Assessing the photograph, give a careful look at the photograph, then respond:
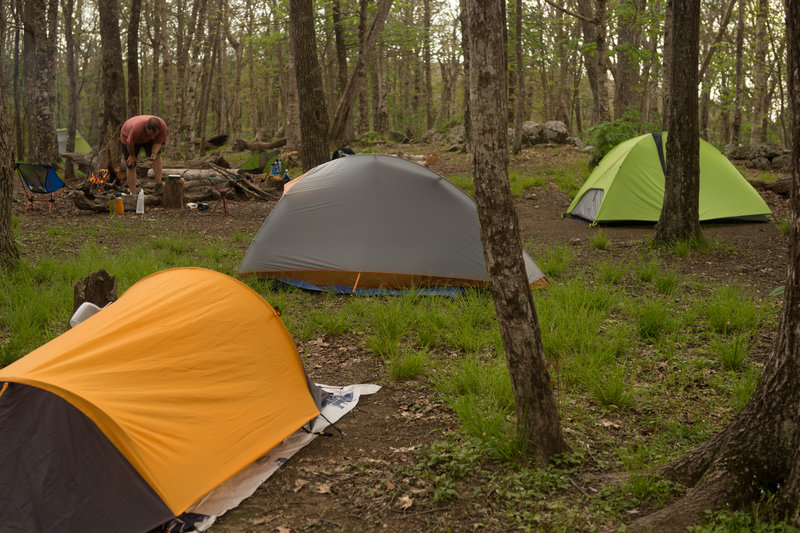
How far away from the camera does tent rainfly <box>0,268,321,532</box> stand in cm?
265

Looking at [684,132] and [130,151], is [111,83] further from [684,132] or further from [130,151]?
[684,132]

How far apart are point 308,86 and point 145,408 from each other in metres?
8.47

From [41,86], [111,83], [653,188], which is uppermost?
[41,86]

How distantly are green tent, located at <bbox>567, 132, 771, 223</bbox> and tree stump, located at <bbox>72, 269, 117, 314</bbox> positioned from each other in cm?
752

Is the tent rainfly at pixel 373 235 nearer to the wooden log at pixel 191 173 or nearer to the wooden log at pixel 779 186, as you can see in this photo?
the wooden log at pixel 191 173

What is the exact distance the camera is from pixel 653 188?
9594mm

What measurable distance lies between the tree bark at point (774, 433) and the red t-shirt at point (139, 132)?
→ 35.2 feet

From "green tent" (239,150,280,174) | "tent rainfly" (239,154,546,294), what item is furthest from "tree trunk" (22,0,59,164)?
"tent rainfly" (239,154,546,294)

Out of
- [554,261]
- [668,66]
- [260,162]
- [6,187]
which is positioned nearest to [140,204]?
[260,162]

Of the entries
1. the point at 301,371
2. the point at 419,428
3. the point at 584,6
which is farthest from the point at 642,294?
the point at 584,6

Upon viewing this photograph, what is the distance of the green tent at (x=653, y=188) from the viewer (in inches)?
365

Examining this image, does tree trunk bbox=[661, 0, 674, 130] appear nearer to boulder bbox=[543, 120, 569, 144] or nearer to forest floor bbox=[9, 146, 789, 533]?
forest floor bbox=[9, 146, 789, 533]

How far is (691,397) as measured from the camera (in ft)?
12.7

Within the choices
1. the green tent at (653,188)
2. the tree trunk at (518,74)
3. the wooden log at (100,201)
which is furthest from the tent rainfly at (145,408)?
the tree trunk at (518,74)
